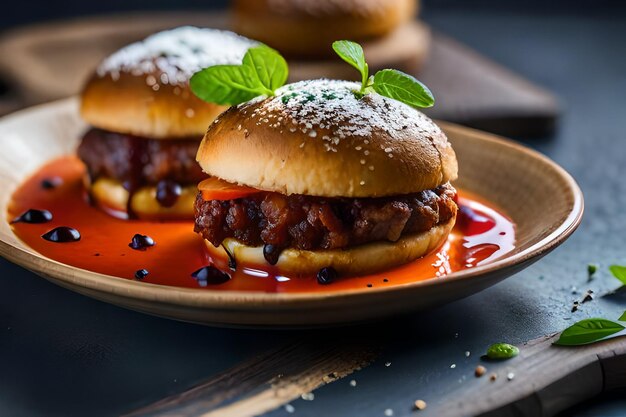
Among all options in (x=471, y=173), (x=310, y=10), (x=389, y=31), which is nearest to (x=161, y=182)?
(x=471, y=173)

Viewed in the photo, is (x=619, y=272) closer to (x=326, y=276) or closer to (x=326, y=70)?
(x=326, y=276)

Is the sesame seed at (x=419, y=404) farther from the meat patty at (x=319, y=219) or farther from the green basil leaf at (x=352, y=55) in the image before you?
the green basil leaf at (x=352, y=55)

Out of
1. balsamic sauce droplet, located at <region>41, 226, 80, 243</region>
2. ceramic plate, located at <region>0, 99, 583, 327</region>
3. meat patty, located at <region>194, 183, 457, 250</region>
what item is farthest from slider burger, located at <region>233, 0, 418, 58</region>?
meat patty, located at <region>194, 183, 457, 250</region>

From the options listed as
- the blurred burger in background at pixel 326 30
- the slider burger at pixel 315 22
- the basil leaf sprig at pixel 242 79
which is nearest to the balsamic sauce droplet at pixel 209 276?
the basil leaf sprig at pixel 242 79

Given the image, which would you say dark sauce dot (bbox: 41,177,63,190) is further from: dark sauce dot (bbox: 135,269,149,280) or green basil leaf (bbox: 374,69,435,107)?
green basil leaf (bbox: 374,69,435,107)

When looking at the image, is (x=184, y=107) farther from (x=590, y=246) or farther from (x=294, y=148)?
(x=590, y=246)

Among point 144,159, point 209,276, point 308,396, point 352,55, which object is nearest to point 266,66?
point 352,55
